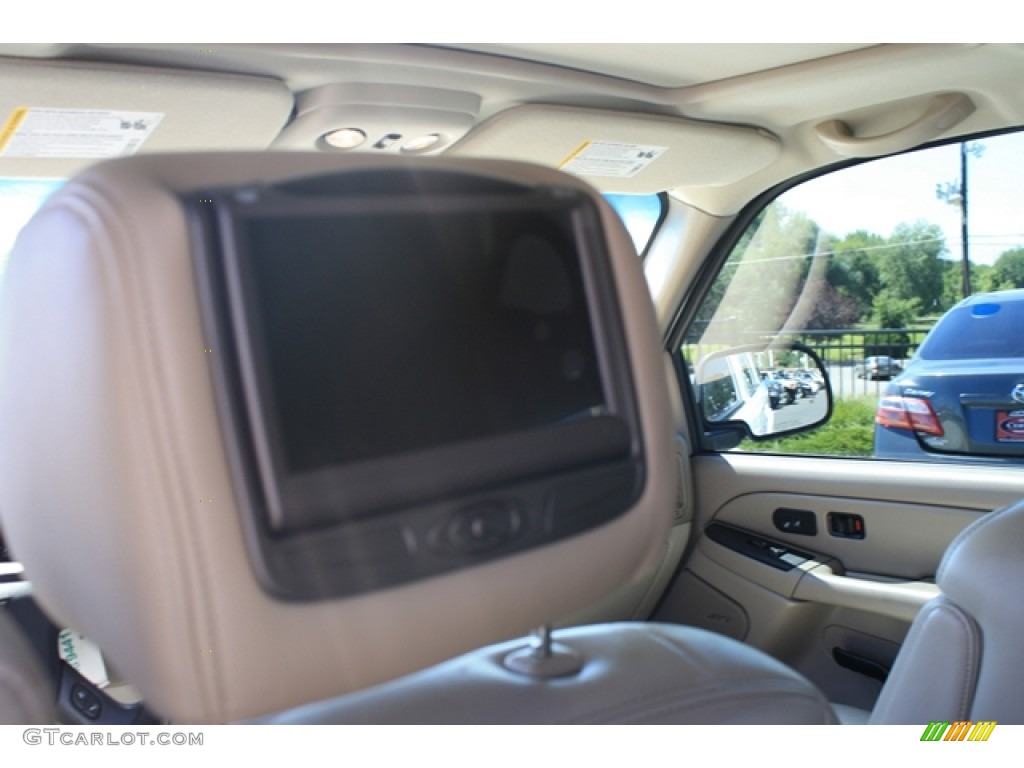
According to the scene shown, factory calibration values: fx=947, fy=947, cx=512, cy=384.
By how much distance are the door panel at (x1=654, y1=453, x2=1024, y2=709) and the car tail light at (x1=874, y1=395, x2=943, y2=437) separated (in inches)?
5.1

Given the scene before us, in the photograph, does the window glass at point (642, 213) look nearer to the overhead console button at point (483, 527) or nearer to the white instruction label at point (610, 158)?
the white instruction label at point (610, 158)

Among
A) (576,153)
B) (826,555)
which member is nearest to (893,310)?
(826,555)

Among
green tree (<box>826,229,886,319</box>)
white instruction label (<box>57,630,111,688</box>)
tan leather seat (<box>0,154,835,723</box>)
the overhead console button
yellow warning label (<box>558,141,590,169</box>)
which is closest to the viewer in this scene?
tan leather seat (<box>0,154,835,723</box>)

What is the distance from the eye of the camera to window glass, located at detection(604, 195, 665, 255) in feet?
10.7

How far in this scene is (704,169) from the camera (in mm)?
2898

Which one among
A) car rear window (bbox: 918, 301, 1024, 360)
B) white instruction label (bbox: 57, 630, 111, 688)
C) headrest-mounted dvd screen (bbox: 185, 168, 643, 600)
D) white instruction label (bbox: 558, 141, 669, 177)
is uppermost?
white instruction label (bbox: 558, 141, 669, 177)

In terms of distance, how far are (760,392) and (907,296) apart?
669mm

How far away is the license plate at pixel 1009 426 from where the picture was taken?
286 cm

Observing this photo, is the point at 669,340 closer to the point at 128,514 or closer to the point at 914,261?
the point at 914,261

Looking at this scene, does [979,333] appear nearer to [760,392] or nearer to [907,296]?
[907,296]

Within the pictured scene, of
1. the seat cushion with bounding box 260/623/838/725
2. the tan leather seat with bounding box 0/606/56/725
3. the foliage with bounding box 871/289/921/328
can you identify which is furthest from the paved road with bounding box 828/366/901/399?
the tan leather seat with bounding box 0/606/56/725

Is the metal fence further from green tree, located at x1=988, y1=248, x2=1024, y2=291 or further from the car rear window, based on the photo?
green tree, located at x1=988, y1=248, x2=1024, y2=291

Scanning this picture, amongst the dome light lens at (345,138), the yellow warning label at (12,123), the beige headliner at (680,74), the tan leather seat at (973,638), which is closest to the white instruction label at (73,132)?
the yellow warning label at (12,123)
